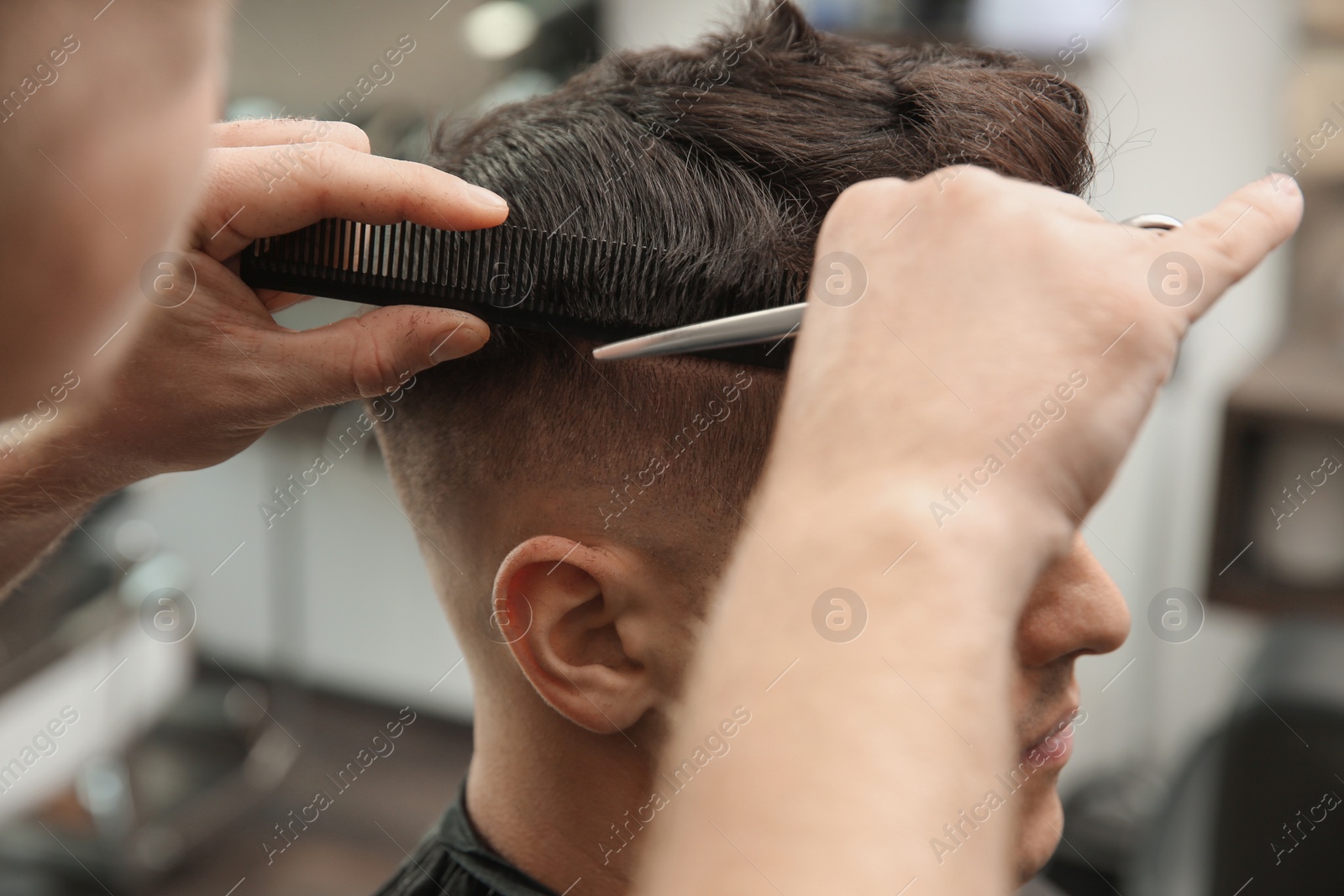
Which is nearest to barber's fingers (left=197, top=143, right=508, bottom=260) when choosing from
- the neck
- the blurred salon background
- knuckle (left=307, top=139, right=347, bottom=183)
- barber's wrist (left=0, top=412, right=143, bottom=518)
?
knuckle (left=307, top=139, right=347, bottom=183)

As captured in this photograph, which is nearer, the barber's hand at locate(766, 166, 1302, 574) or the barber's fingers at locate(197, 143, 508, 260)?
the barber's hand at locate(766, 166, 1302, 574)

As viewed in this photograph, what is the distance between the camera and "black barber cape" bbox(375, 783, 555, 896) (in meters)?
1.27

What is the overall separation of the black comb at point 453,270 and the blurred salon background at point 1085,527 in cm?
139

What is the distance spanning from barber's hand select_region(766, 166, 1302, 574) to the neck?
644mm

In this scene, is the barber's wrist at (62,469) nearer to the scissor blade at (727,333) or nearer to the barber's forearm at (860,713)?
the scissor blade at (727,333)

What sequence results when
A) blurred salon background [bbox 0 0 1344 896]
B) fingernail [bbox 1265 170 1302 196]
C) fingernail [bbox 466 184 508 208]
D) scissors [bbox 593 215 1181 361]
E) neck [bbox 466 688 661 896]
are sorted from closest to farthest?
fingernail [bbox 1265 170 1302 196]
scissors [bbox 593 215 1181 361]
fingernail [bbox 466 184 508 208]
neck [bbox 466 688 661 896]
blurred salon background [bbox 0 0 1344 896]

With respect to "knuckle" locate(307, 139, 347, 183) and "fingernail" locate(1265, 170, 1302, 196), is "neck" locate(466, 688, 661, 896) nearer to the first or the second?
"knuckle" locate(307, 139, 347, 183)

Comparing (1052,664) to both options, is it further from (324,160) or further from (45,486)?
(45,486)

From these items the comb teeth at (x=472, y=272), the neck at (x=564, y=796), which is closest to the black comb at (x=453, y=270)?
the comb teeth at (x=472, y=272)

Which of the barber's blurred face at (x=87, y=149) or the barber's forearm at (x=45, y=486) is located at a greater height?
the barber's blurred face at (x=87, y=149)

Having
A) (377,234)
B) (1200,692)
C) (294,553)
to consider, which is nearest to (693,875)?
(377,234)

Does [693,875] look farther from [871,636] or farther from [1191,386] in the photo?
[1191,386]

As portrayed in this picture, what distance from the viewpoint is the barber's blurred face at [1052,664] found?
3.51ft

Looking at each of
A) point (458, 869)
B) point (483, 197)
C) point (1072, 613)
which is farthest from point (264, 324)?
point (1072, 613)
